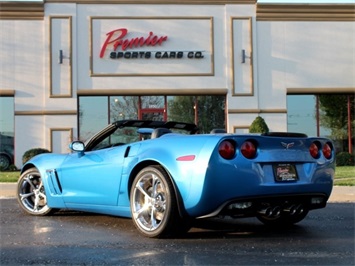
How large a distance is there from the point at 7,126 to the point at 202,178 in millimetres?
16705

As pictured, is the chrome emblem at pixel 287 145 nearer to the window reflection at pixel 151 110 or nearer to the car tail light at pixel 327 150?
the car tail light at pixel 327 150

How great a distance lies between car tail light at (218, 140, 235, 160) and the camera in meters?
4.38

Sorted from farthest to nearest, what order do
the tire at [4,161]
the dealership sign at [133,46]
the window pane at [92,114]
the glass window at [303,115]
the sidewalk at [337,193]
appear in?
the glass window at [303,115] → the window pane at [92,114] → the dealership sign at [133,46] → the tire at [4,161] → the sidewalk at [337,193]

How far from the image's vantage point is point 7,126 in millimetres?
19609

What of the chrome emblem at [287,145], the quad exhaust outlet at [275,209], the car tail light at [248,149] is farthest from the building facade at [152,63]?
the car tail light at [248,149]

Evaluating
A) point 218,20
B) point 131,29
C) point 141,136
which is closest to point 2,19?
point 131,29

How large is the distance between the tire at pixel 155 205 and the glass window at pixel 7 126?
51.2 ft

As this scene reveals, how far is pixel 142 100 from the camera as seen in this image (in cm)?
1977

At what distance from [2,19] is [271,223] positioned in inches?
658

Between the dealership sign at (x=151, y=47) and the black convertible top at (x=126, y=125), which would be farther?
the dealership sign at (x=151, y=47)

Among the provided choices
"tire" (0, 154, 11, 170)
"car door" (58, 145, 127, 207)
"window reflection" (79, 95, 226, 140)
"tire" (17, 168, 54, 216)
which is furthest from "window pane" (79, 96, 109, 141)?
"car door" (58, 145, 127, 207)

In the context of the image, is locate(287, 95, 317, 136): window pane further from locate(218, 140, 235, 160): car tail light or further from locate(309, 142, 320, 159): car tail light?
locate(218, 140, 235, 160): car tail light

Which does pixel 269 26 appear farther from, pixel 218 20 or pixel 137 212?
pixel 137 212

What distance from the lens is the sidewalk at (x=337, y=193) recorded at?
8.71 metres
